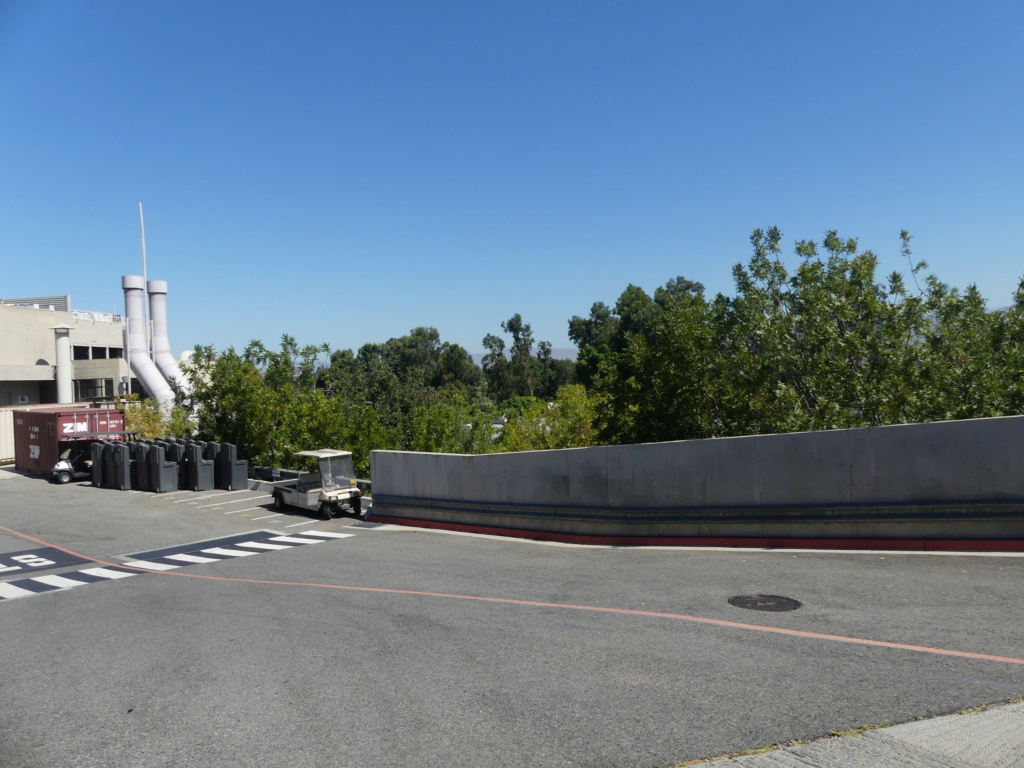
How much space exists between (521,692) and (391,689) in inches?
49.1

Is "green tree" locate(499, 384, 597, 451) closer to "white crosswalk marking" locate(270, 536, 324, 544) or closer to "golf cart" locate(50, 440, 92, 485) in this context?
"white crosswalk marking" locate(270, 536, 324, 544)

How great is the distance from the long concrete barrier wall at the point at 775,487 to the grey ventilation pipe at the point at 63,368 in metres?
49.6

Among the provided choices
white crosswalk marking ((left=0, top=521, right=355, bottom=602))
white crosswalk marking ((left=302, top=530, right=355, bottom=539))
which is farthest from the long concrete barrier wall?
white crosswalk marking ((left=0, top=521, right=355, bottom=602))

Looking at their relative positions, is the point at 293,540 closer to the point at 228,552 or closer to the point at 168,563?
the point at 228,552

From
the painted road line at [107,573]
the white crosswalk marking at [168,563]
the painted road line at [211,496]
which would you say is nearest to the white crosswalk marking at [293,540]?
the white crosswalk marking at [168,563]

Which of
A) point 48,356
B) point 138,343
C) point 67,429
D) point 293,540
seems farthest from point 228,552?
point 48,356

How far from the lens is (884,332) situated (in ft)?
54.6

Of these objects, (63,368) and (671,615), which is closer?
(671,615)

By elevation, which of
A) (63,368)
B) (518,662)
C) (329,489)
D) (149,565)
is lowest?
(149,565)

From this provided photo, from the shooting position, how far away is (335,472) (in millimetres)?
22750

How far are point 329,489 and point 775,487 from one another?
13478 mm

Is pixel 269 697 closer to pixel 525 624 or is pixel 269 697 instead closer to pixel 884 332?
pixel 525 624

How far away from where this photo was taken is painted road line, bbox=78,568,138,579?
1516 centimetres

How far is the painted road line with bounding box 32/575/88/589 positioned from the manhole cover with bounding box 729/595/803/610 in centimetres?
1201
